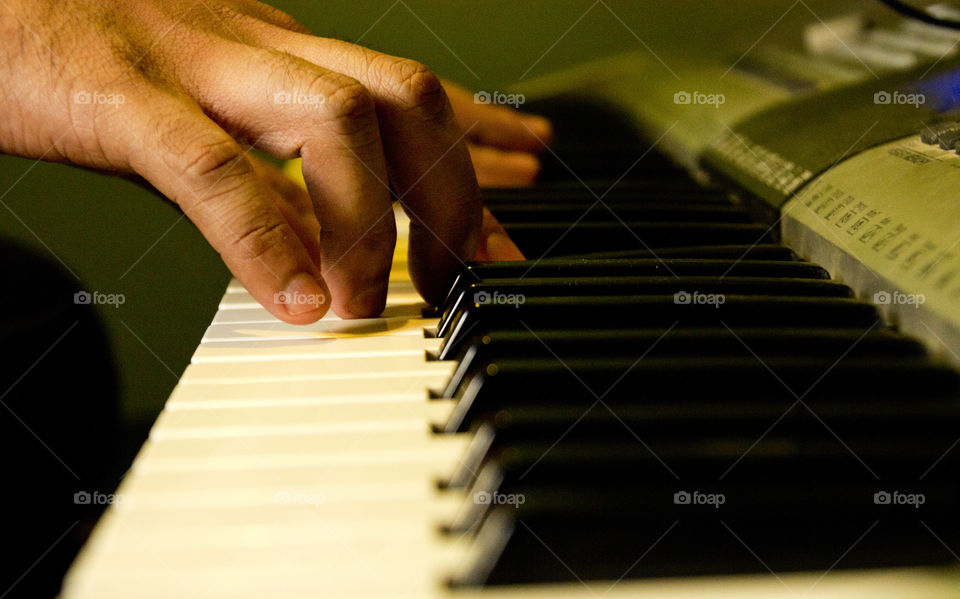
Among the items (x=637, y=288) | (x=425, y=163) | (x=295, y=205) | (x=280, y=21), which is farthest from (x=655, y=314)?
(x=295, y=205)

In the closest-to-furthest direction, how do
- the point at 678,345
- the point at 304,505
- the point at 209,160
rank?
the point at 304,505
the point at 678,345
the point at 209,160

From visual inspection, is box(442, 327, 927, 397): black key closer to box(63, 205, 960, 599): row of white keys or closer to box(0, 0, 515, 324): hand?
box(63, 205, 960, 599): row of white keys

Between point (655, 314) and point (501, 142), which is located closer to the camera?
point (655, 314)

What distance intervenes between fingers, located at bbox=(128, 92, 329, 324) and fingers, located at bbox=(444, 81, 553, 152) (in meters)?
0.62

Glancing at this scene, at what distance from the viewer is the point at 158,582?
12.9 inches

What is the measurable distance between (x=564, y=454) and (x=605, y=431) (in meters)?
0.04

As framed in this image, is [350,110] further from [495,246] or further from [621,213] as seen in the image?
[621,213]

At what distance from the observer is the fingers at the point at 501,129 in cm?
122

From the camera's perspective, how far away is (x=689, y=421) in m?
0.43

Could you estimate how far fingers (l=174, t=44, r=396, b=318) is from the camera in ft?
2.16

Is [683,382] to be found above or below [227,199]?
below

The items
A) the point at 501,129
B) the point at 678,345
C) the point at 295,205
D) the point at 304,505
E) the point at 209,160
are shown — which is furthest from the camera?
the point at 501,129

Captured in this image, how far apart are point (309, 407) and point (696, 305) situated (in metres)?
0.29

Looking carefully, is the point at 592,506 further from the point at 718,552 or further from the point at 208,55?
the point at 208,55
